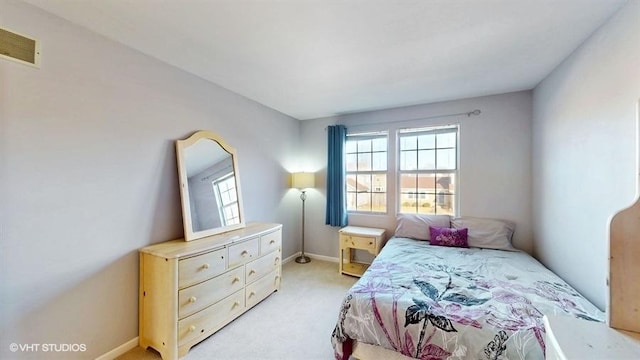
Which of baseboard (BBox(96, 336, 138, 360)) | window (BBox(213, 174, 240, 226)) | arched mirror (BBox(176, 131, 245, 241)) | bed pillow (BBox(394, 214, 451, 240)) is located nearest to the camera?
baseboard (BBox(96, 336, 138, 360))

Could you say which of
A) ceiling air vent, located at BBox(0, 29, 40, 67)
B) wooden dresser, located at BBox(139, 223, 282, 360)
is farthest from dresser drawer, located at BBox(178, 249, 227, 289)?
ceiling air vent, located at BBox(0, 29, 40, 67)

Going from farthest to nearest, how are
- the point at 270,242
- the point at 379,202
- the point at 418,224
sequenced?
the point at 379,202
the point at 418,224
the point at 270,242

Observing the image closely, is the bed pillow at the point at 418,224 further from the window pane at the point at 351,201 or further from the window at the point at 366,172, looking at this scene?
the window pane at the point at 351,201

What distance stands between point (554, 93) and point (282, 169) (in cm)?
336

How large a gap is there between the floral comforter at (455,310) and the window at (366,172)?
162 centimetres

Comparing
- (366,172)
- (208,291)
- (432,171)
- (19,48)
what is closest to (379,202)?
(366,172)

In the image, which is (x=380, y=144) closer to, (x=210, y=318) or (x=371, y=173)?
(x=371, y=173)

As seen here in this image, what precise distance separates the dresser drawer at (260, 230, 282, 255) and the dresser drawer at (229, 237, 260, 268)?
79 mm

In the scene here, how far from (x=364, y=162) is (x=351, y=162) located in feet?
0.73

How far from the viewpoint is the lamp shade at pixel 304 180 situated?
12.6 feet

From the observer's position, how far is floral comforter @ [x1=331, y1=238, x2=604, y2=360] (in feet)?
4.41

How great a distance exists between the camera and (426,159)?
11.2 ft

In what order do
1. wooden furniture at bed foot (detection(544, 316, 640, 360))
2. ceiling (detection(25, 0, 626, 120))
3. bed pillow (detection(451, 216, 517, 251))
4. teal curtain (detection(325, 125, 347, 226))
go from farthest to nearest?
1. teal curtain (detection(325, 125, 347, 226))
2. bed pillow (detection(451, 216, 517, 251))
3. ceiling (detection(25, 0, 626, 120))
4. wooden furniture at bed foot (detection(544, 316, 640, 360))

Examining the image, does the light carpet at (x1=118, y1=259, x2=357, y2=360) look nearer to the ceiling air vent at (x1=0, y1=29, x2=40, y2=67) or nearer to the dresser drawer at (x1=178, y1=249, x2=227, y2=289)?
the dresser drawer at (x1=178, y1=249, x2=227, y2=289)
